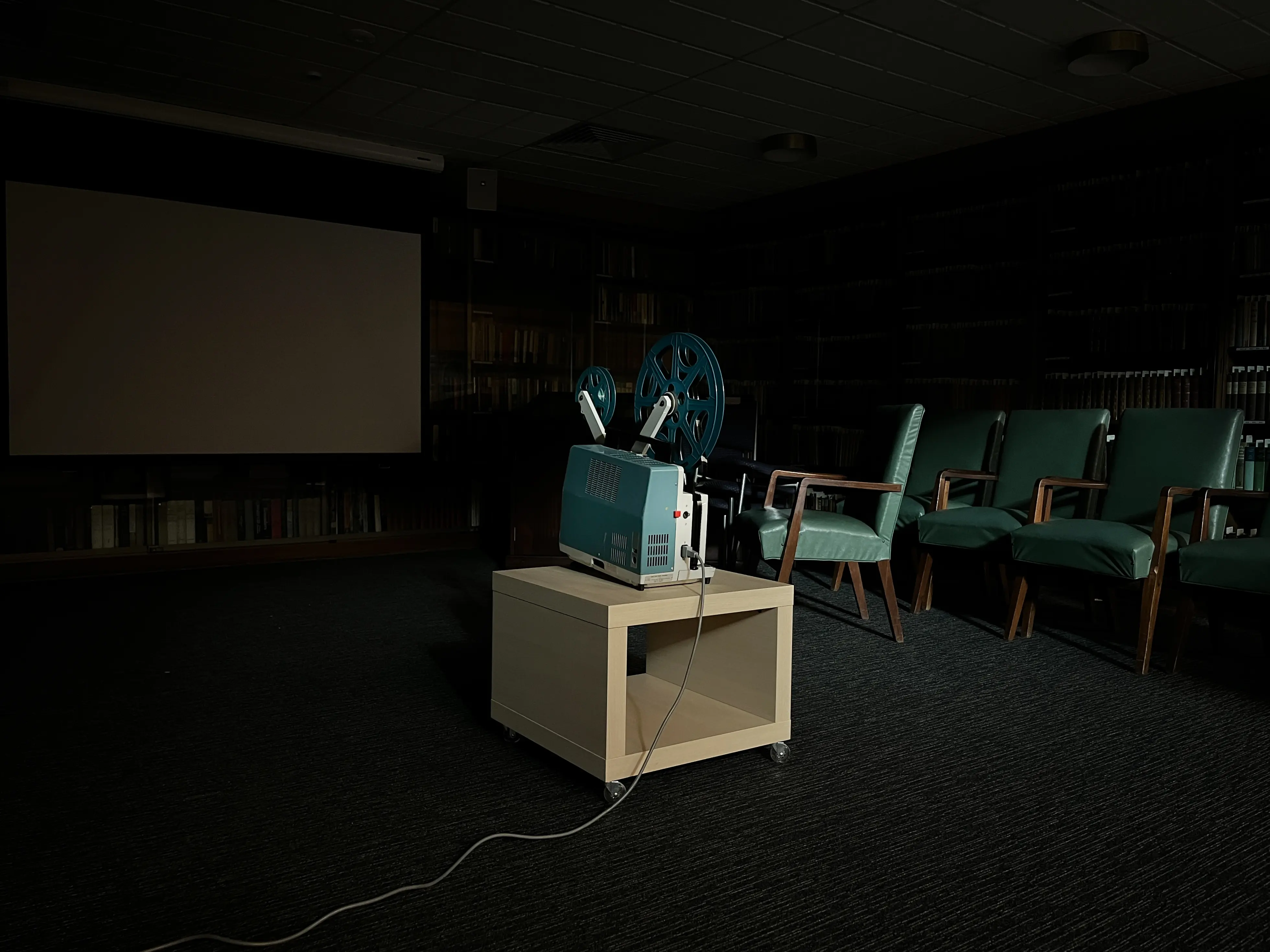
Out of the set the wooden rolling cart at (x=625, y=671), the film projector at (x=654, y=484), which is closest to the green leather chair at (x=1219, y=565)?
the wooden rolling cart at (x=625, y=671)

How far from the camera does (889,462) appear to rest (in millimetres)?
3916

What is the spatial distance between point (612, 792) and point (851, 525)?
2067 mm

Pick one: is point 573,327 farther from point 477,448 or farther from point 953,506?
point 953,506

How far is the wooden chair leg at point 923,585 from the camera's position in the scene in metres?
4.21

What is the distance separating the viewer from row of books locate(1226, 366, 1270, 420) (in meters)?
4.50

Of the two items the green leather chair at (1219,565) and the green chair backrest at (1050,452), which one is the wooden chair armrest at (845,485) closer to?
the green chair backrest at (1050,452)

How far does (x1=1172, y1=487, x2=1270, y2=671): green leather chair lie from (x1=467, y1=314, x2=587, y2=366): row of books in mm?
4494

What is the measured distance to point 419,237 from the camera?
6.23 meters

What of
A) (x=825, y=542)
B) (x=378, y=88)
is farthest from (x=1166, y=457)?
(x=378, y=88)

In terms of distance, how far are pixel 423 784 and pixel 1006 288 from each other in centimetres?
475

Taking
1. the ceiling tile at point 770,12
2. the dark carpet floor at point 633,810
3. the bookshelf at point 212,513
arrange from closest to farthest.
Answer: the dark carpet floor at point 633,810 → the ceiling tile at point 770,12 → the bookshelf at point 212,513

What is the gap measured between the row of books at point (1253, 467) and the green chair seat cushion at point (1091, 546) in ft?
3.85

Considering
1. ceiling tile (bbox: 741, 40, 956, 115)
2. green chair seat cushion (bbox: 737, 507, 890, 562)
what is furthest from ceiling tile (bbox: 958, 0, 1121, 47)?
green chair seat cushion (bbox: 737, 507, 890, 562)

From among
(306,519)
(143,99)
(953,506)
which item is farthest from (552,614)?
(143,99)
